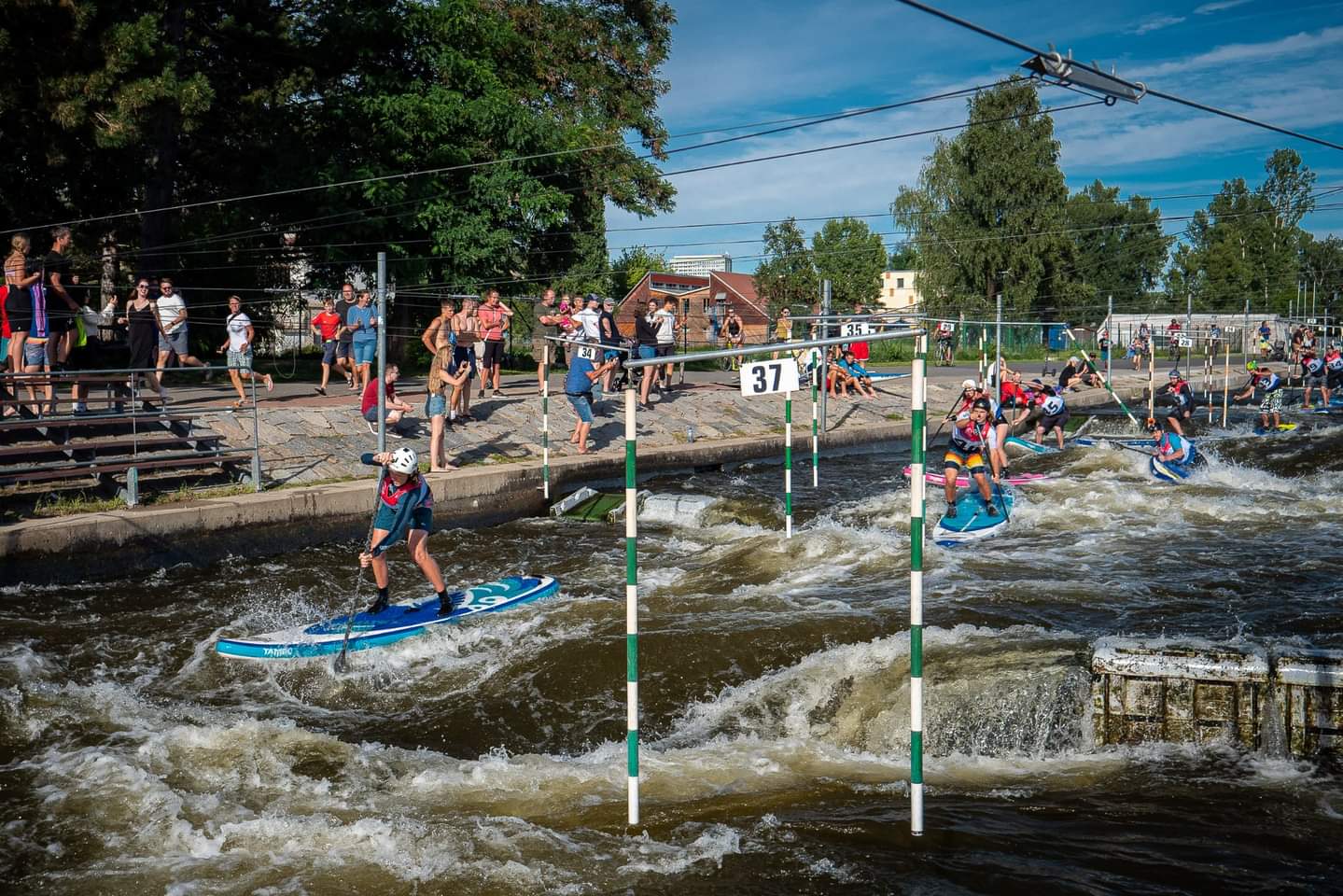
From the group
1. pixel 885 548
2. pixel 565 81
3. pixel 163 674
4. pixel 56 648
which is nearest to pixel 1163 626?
pixel 885 548

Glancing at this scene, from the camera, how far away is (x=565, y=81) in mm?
36188

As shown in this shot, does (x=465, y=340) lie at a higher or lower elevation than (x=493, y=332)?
lower

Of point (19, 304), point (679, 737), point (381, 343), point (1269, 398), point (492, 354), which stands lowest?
point (679, 737)

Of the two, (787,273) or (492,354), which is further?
(787,273)

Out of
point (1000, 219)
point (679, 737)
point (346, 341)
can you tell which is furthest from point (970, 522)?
point (1000, 219)

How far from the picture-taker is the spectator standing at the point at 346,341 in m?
19.0

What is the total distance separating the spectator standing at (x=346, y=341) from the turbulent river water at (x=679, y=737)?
6.34 metres

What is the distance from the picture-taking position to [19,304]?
13.8m

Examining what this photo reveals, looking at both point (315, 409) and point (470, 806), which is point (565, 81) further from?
point (470, 806)

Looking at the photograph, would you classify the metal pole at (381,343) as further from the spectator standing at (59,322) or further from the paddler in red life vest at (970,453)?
the paddler in red life vest at (970,453)

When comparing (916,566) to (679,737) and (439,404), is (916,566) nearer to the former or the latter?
(679,737)

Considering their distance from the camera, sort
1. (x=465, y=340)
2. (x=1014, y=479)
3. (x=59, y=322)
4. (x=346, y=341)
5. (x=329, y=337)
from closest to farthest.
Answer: (x=59, y=322) < (x=1014, y=479) < (x=465, y=340) < (x=329, y=337) < (x=346, y=341)

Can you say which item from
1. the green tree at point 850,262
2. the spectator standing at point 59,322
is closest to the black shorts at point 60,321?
the spectator standing at point 59,322

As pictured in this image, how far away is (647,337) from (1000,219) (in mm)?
40867
